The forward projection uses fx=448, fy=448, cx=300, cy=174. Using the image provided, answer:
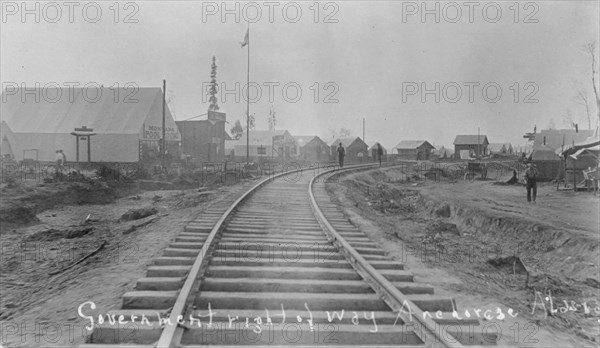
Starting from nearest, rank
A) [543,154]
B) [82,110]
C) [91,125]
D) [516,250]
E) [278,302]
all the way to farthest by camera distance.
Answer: [278,302] → [516,250] → [543,154] → [91,125] → [82,110]

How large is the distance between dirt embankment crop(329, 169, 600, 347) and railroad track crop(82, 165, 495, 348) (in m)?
1.02

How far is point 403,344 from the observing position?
3.57 m

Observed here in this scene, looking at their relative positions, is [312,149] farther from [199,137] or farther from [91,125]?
[91,125]

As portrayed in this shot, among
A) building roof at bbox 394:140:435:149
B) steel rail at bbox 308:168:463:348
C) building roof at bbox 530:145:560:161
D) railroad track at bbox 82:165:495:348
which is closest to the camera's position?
steel rail at bbox 308:168:463:348

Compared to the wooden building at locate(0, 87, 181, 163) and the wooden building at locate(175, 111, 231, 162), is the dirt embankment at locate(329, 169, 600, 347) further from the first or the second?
the wooden building at locate(175, 111, 231, 162)

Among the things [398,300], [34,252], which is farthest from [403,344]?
[34,252]

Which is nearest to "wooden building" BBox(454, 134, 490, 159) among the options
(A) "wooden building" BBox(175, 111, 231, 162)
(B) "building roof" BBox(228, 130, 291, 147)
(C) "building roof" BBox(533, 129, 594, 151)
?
(B) "building roof" BBox(228, 130, 291, 147)

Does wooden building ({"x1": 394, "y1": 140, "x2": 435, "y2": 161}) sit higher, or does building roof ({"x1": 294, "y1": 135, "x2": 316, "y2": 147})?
building roof ({"x1": 294, "y1": 135, "x2": 316, "y2": 147})

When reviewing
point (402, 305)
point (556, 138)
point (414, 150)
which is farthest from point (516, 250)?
point (414, 150)

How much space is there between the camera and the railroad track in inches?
141

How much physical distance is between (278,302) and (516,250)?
29.0 ft

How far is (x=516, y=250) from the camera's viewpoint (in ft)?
36.5

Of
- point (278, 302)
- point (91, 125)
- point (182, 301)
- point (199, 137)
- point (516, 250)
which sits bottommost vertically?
point (516, 250)

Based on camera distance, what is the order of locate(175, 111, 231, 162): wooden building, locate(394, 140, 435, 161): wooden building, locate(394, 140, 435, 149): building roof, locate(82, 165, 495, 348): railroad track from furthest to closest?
1. locate(394, 140, 435, 149): building roof
2. locate(394, 140, 435, 161): wooden building
3. locate(175, 111, 231, 162): wooden building
4. locate(82, 165, 495, 348): railroad track
